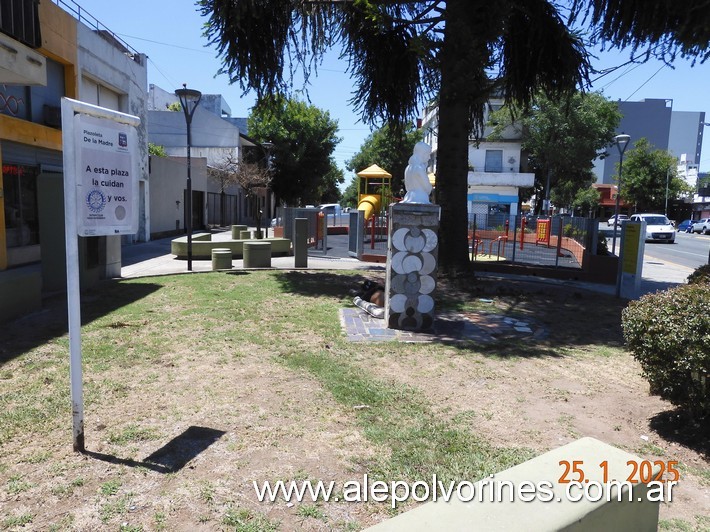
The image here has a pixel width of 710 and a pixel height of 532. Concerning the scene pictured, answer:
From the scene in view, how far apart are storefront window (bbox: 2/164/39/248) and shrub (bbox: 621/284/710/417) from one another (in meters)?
13.0

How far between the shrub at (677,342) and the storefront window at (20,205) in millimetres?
12953

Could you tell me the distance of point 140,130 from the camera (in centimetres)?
2088

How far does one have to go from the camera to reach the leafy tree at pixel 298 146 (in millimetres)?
36938

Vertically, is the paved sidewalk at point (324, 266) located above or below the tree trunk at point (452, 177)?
below

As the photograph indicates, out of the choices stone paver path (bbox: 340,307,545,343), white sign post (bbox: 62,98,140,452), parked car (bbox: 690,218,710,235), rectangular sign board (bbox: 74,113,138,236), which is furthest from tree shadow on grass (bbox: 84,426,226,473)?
parked car (bbox: 690,218,710,235)

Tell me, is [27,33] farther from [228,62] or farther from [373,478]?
[373,478]

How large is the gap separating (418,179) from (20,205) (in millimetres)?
10590

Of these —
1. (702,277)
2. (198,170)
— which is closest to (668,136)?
(198,170)

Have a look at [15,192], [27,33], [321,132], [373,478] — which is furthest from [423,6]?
[321,132]

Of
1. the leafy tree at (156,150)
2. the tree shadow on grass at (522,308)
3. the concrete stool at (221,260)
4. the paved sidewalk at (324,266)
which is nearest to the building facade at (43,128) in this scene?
the paved sidewalk at (324,266)

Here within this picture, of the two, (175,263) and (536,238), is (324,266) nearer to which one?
(175,263)

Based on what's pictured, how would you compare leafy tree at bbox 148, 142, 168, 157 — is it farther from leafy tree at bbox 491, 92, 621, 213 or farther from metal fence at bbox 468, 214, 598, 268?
metal fence at bbox 468, 214, 598, 268

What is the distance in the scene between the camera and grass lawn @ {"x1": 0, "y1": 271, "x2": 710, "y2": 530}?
303 cm

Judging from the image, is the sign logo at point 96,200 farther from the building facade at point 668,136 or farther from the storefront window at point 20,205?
the building facade at point 668,136
